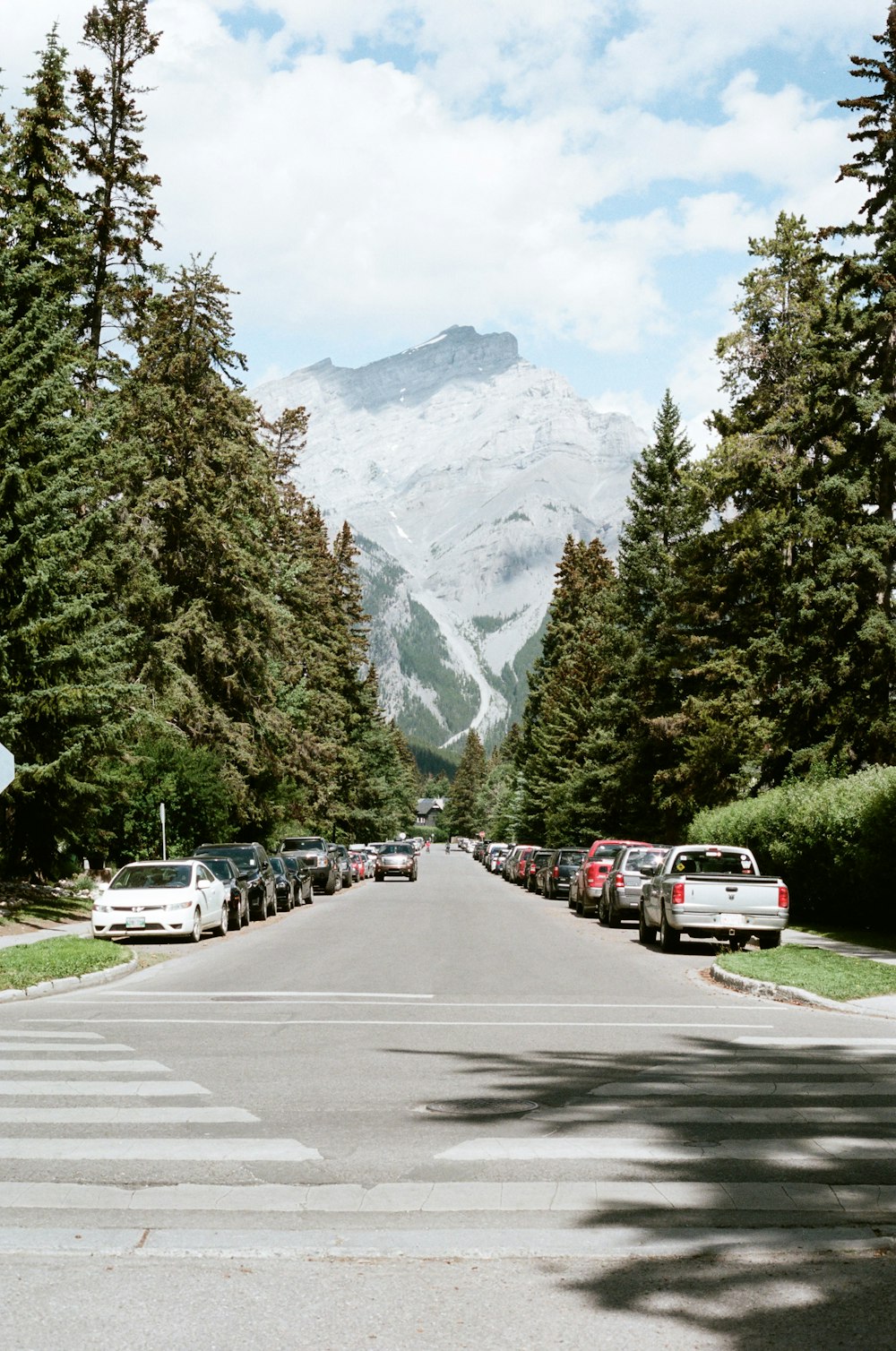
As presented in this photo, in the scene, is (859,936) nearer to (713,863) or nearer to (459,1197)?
(713,863)

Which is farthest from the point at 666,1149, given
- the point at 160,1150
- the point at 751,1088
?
the point at 160,1150

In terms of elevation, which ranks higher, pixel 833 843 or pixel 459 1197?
pixel 833 843

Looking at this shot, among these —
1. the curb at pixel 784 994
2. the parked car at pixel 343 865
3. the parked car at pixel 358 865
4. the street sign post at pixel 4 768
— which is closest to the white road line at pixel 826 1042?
the curb at pixel 784 994

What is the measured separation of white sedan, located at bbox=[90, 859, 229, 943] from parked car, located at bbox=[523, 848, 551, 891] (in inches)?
971

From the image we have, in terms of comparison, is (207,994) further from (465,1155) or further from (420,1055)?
(465,1155)

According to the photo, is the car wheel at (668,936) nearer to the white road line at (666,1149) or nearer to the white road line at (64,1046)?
the white road line at (64,1046)

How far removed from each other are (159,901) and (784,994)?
39.7 feet

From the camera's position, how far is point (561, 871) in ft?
149

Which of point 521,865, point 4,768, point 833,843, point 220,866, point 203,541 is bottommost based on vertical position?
point 521,865

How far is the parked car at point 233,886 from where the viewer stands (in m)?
28.5

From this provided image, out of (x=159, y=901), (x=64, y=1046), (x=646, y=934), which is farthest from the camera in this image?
(x=646, y=934)

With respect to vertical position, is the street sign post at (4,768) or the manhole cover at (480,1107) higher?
the street sign post at (4,768)

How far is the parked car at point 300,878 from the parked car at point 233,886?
858cm

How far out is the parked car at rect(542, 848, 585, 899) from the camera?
1777 inches
